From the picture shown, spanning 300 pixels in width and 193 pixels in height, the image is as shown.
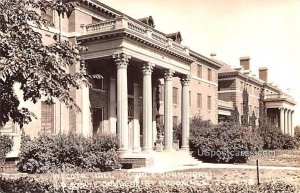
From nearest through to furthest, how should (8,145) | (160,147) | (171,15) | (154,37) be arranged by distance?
(171,15) < (8,145) < (154,37) < (160,147)

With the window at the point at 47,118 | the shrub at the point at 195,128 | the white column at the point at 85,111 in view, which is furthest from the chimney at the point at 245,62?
the window at the point at 47,118

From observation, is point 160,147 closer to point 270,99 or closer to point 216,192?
point 216,192

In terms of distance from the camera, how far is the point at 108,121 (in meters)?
28.3

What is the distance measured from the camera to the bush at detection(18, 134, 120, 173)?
1992 cm

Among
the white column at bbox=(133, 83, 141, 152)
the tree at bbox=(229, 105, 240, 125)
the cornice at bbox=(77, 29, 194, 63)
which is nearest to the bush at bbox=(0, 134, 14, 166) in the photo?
the cornice at bbox=(77, 29, 194, 63)

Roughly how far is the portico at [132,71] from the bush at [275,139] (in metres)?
19.8

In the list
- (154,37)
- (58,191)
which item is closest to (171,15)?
(58,191)

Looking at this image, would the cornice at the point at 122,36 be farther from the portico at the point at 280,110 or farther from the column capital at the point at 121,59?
the portico at the point at 280,110

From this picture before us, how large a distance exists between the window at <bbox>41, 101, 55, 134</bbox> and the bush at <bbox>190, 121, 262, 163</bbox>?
1191 centimetres

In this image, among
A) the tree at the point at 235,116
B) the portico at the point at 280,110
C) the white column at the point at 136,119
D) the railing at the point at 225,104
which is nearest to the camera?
the white column at the point at 136,119

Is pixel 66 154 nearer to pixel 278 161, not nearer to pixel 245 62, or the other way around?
pixel 278 161

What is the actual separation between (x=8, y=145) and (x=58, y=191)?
1040 centimetres

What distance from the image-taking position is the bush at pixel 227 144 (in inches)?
1150

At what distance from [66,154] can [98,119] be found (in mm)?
7545
